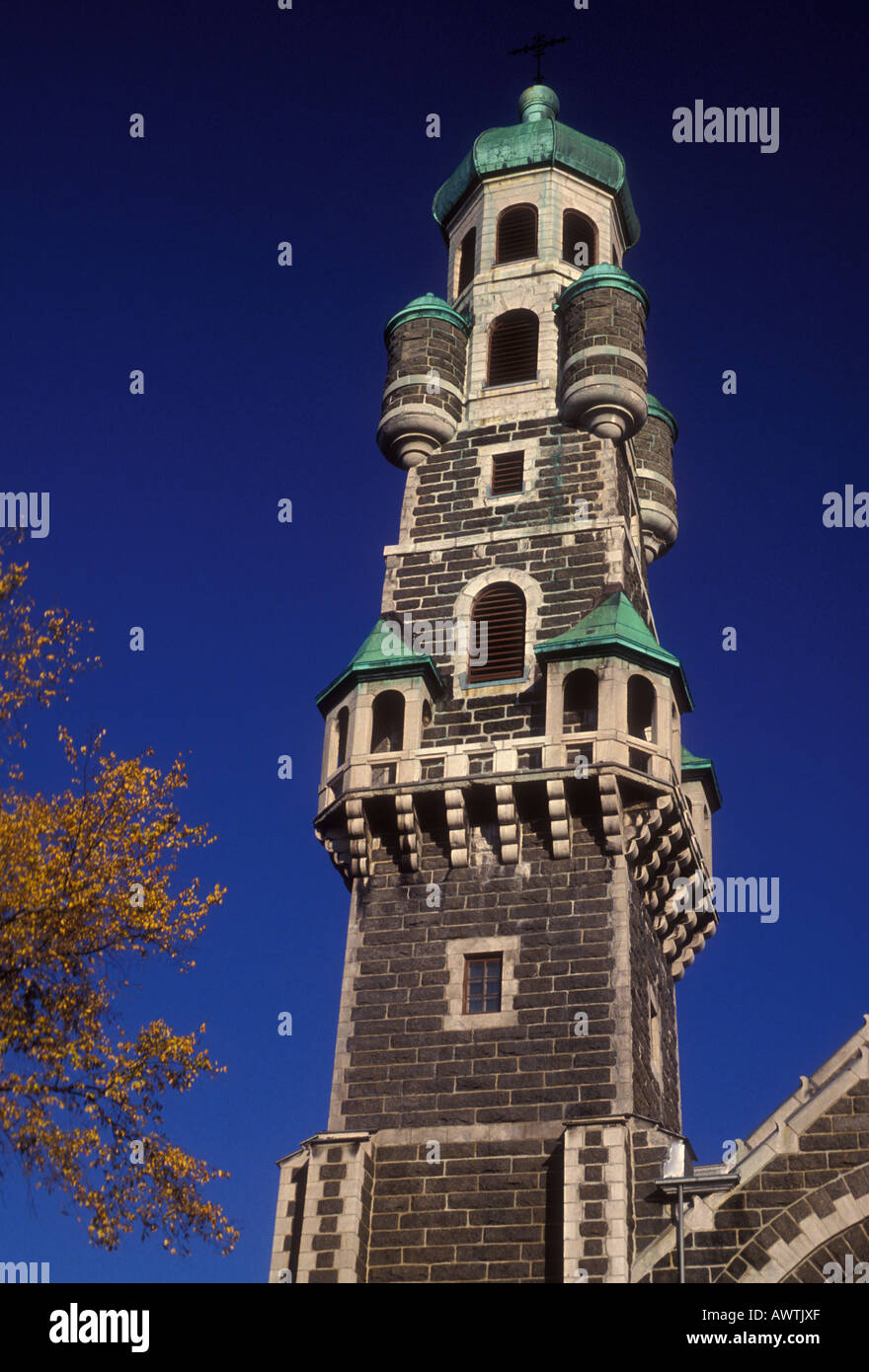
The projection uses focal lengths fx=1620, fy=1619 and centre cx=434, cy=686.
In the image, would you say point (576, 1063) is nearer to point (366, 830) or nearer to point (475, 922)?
point (475, 922)

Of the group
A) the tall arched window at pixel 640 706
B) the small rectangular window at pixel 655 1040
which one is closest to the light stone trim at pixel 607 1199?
the small rectangular window at pixel 655 1040

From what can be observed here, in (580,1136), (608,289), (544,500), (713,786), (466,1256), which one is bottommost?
(466,1256)

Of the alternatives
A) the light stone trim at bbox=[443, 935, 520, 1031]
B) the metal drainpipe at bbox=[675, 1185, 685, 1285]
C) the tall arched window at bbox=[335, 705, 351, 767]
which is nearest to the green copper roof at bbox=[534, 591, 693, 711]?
the tall arched window at bbox=[335, 705, 351, 767]

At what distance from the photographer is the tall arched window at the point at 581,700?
114 ft

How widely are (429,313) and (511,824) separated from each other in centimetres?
1570

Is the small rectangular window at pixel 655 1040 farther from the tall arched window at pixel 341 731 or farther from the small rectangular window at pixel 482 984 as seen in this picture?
the tall arched window at pixel 341 731

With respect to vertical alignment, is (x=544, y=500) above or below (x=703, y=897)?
above

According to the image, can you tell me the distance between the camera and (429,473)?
40250 mm

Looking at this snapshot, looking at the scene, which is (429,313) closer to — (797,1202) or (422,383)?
(422,383)

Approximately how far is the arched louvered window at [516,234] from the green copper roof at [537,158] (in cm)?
157

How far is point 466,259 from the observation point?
46281 millimetres

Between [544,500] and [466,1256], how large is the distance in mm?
17669

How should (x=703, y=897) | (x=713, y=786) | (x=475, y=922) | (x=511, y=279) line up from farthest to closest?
(x=511, y=279) → (x=713, y=786) → (x=703, y=897) → (x=475, y=922)

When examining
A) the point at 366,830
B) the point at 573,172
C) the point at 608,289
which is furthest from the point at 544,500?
the point at 573,172
